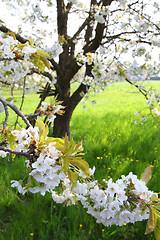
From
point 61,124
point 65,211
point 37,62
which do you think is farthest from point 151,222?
point 61,124

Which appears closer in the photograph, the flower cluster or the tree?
the flower cluster

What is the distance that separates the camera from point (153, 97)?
9.53ft

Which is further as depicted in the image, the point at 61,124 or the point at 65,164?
the point at 61,124

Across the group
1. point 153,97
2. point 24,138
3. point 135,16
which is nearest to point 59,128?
point 153,97

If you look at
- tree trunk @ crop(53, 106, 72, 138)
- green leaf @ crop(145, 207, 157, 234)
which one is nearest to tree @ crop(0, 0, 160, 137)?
tree trunk @ crop(53, 106, 72, 138)

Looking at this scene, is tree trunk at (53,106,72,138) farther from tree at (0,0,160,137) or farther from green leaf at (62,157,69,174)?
green leaf at (62,157,69,174)

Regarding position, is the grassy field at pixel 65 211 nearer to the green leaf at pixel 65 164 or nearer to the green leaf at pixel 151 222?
the green leaf at pixel 65 164

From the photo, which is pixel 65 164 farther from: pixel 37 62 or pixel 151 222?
pixel 37 62

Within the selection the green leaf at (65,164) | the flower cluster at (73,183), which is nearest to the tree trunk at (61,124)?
the flower cluster at (73,183)

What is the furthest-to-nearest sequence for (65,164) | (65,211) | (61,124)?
(61,124)
(65,211)
(65,164)

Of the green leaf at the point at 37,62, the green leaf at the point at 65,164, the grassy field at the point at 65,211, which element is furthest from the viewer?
the grassy field at the point at 65,211

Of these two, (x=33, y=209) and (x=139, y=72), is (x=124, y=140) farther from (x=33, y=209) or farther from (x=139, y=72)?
(x=33, y=209)

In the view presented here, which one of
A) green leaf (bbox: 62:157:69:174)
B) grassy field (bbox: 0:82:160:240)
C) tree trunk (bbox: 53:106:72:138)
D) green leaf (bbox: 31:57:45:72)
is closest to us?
green leaf (bbox: 62:157:69:174)

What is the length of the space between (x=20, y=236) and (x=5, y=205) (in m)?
0.49
